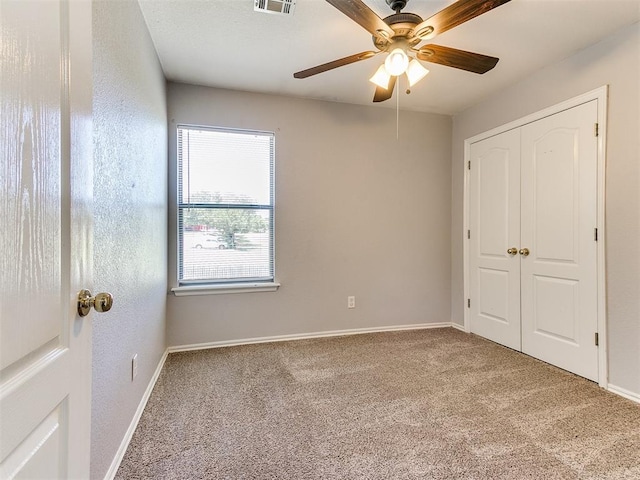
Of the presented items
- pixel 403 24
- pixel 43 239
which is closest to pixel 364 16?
pixel 403 24

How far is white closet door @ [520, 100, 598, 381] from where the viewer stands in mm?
2445

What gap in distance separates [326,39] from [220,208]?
68.1 inches

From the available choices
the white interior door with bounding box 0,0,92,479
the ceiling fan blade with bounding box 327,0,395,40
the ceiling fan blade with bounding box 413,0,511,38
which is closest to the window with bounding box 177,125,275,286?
the ceiling fan blade with bounding box 327,0,395,40

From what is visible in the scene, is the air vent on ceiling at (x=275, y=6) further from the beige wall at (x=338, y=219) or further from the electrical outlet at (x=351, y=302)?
the electrical outlet at (x=351, y=302)

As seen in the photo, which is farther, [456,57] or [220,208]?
[220,208]

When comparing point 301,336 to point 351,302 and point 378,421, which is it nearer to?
point 351,302

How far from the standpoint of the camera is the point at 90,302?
2.53 feet

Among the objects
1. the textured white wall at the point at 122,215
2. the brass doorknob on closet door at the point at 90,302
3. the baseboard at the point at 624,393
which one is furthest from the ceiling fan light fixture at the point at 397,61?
the baseboard at the point at 624,393

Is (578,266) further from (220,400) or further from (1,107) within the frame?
(1,107)

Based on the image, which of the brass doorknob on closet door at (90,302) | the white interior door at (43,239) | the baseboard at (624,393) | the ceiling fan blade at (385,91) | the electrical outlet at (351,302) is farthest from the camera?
the electrical outlet at (351,302)

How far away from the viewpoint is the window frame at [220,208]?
304 cm

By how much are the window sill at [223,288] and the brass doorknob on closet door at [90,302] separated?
2.35m

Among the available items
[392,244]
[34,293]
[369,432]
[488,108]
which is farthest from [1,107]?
[488,108]

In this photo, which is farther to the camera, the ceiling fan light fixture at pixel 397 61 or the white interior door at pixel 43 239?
the ceiling fan light fixture at pixel 397 61
